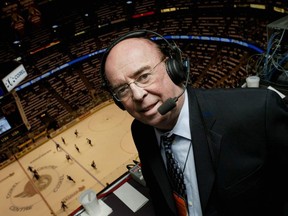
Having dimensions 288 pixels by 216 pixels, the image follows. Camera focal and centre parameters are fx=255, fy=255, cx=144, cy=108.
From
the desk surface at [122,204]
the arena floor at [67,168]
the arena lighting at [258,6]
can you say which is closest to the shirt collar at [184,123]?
the desk surface at [122,204]

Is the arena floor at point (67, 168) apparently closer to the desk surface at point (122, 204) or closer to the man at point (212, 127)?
the desk surface at point (122, 204)

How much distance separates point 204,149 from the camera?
2.01 metres

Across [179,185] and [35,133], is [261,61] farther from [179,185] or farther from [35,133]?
[35,133]

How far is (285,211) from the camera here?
2.18 meters

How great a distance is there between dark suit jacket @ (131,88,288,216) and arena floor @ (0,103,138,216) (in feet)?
24.9

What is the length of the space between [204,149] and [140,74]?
0.77m

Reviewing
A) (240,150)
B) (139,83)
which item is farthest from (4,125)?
(240,150)

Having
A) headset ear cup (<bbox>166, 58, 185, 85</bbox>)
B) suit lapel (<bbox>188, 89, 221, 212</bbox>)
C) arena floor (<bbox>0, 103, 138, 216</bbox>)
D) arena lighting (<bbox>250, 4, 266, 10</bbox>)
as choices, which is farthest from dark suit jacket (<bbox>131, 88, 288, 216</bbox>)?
arena lighting (<bbox>250, 4, 266, 10</bbox>)

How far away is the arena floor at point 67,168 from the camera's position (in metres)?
10.1

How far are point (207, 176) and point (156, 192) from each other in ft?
3.04

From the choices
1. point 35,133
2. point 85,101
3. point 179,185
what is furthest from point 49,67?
point 179,185

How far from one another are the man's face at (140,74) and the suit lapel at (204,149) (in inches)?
6.7

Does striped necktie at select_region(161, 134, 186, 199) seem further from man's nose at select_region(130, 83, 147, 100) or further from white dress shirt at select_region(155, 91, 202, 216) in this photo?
man's nose at select_region(130, 83, 147, 100)

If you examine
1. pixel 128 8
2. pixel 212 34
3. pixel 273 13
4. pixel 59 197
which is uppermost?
pixel 128 8
